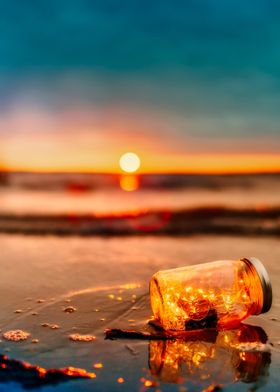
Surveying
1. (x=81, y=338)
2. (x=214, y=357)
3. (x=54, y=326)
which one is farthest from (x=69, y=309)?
(x=214, y=357)

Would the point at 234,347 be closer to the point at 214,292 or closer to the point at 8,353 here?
the point at 214,292

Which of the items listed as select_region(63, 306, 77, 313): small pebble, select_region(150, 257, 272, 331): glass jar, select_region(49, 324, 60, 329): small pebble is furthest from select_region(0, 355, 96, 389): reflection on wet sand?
select_region(63, 306, 77, 313): small pebble

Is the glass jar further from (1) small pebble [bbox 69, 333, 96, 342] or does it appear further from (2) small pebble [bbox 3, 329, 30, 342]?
(2) small pebble [bbox 3, 329, 30, 342]

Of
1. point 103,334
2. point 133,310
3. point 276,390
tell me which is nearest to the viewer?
point 276,390

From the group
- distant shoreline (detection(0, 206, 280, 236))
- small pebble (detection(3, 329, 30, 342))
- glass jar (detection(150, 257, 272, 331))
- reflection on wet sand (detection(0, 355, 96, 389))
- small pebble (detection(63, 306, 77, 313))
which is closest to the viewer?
reflection on wet sand (detection(0, 355, 96, 389))

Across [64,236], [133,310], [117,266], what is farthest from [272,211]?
[133,310]

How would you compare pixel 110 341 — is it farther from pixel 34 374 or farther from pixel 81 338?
pixel 34 374
